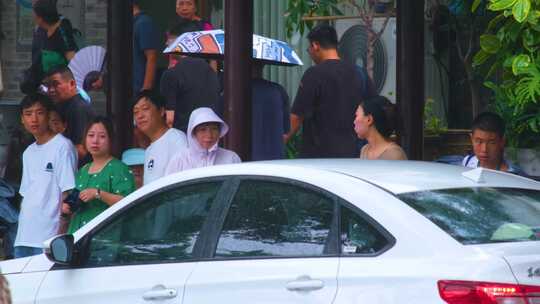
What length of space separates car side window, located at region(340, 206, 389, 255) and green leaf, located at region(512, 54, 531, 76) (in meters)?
2.69

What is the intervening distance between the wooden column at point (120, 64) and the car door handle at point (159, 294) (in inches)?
224

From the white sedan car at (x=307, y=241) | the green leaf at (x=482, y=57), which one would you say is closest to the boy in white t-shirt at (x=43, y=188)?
the white sedan car at (x=307, y=241)

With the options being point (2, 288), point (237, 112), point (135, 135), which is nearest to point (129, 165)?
point (237, 112)

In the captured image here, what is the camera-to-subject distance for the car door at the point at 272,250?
568 cm

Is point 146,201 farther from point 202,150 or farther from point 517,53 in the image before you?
point 517,53

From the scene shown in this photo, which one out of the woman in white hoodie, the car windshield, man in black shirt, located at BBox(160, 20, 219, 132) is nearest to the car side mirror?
the car windshield

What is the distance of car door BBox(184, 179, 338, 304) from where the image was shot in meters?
5.68

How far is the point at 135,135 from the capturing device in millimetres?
12273

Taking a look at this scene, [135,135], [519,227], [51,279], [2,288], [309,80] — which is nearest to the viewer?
[2,288]

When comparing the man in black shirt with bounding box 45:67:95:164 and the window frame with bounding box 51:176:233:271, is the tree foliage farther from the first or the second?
the man in black shirt with bounding box 45:67:95:164

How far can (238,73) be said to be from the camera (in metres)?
9.69

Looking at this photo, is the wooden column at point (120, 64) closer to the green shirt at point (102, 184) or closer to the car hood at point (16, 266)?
the green shirt at point (102, 184)

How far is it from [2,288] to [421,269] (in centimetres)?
236

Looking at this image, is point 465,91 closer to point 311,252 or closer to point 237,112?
point 237,112
